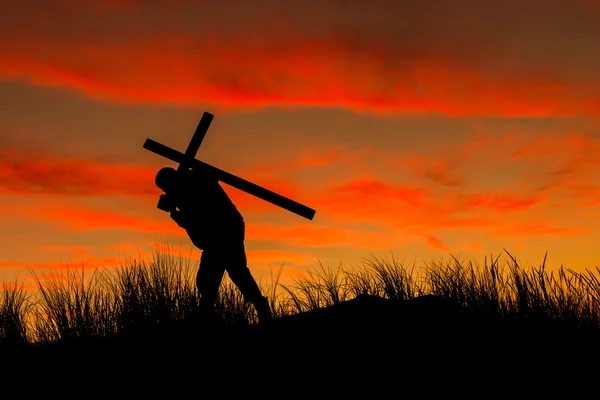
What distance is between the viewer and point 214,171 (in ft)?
27.9

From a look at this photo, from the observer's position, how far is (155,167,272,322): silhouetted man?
27.4ft

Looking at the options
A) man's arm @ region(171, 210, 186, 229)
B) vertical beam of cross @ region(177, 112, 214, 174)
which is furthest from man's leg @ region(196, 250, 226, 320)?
vertical beam of cross @ region(177, 112, 214, 174)

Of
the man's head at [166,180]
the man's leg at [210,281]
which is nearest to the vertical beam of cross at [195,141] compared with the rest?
the man's head at [166,180]

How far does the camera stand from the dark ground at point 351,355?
6055 mm

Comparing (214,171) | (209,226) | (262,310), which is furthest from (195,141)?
(262,310)

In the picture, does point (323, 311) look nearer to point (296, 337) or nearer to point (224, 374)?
point (296, 337)

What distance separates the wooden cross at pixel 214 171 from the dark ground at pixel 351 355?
4.70 feet

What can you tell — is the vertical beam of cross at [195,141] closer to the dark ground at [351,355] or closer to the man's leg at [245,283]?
the man's leg at [245,283]

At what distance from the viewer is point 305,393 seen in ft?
18.9

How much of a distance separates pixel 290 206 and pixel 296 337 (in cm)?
212

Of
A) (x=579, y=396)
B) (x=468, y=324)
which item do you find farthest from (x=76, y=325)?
(x=579, y=396)

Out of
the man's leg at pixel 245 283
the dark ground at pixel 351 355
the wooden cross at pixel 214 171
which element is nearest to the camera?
the dark ground at pixel 351 355

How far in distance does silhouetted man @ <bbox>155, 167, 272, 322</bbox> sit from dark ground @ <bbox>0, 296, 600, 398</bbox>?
0.52 metres

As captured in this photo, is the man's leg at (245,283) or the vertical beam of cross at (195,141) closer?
the man's leg at (245,283)
